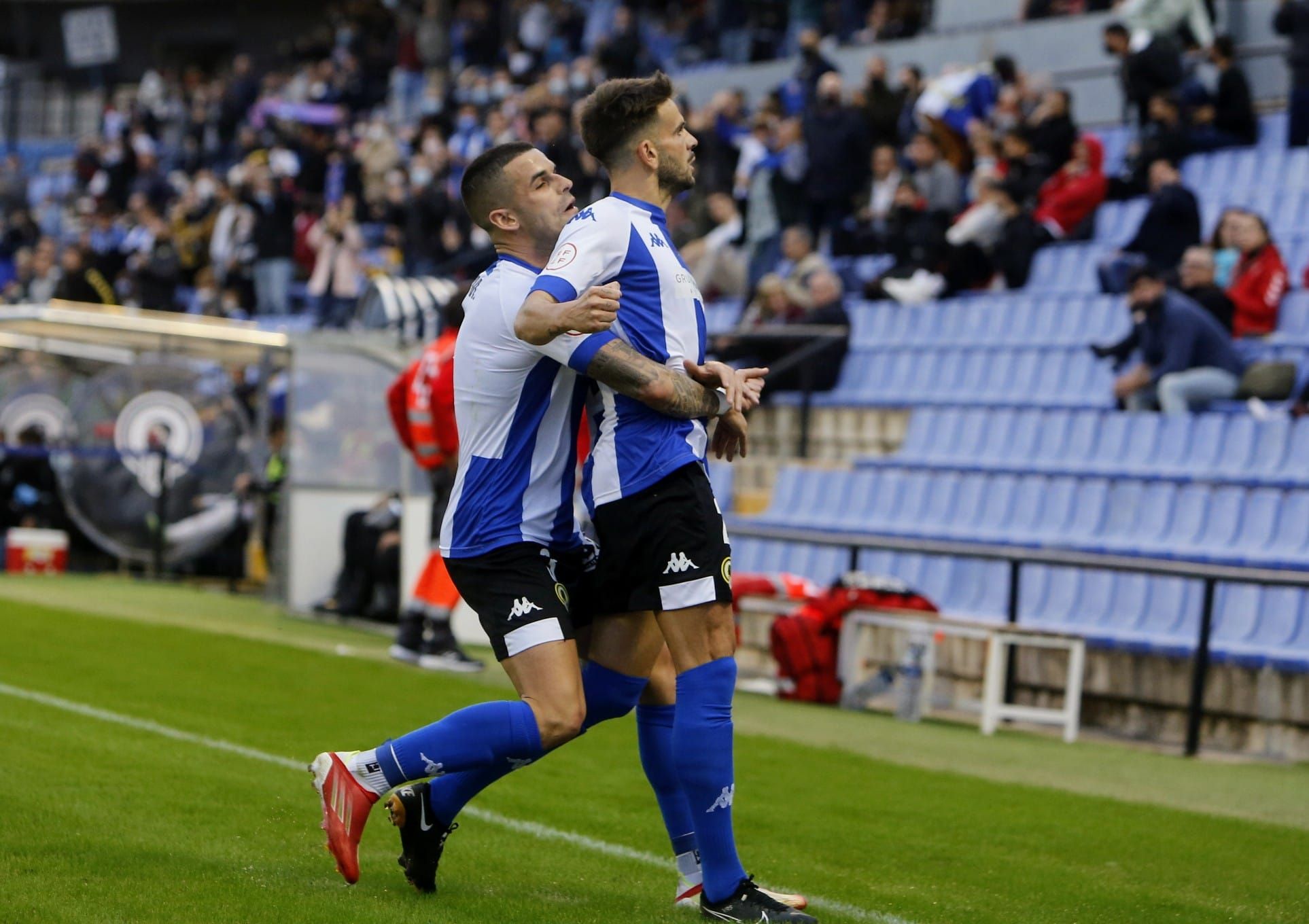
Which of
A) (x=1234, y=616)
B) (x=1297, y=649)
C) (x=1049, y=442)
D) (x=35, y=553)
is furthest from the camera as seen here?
(x=35, y=553)

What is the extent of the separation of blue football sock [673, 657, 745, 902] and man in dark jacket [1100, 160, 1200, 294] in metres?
10.1

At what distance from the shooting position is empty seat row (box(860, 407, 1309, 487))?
11789 mm

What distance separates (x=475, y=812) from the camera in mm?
6582

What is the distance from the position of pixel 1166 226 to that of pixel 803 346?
3.45 meters

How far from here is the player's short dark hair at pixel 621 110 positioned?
4.84 m

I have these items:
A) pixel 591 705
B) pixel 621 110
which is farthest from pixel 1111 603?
pixel 621 110

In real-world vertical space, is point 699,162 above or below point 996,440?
above

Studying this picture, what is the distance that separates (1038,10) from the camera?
19188mm

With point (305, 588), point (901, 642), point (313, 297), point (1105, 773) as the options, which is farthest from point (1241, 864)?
point (313, 297)

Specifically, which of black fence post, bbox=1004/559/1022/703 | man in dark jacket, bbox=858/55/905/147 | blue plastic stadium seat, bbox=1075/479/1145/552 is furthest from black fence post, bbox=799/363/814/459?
black fence post, bbox=1004/559/1022/703

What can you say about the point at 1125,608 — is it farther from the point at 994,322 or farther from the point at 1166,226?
the point at 994,322

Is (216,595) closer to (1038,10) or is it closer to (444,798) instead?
(1038,10)

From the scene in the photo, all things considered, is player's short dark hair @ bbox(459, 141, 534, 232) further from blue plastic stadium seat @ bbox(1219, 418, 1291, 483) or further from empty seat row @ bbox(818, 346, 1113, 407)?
empty seat row @ bbox(818, 346, 1113, 407)

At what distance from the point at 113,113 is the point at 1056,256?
2643cm
